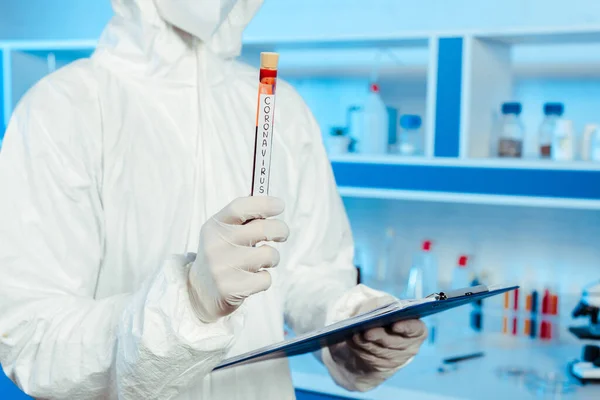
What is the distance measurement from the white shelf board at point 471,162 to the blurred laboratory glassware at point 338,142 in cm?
5

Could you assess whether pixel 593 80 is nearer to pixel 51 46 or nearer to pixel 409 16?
pixel 409 16

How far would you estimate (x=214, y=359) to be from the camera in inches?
32.4

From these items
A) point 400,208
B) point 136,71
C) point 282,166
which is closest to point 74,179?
point 136,71

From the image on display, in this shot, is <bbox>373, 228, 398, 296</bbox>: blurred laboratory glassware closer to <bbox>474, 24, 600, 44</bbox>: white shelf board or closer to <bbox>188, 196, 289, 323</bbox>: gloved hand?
<bbox>474, 24, 600, 44</bbox>: white shelf board

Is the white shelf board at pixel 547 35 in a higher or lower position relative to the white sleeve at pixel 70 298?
higher

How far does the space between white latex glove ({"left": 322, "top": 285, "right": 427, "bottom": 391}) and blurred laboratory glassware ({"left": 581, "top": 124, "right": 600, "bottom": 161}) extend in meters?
1.26

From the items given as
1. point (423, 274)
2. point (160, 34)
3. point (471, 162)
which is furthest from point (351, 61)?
point (160, 34)

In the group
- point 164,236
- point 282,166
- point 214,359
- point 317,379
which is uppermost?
point 282,166

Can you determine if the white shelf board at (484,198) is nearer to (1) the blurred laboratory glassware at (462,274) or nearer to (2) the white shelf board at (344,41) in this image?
(1) the blurred laboratory glassware at (462,274)

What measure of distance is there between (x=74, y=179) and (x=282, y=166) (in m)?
0.38

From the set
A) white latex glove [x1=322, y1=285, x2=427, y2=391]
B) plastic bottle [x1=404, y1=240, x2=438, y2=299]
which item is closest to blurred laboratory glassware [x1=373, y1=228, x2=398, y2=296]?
plastic bottle [x1=404, y1=240, x2=438, y2=299]

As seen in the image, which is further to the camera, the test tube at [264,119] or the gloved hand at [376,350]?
the gloved hand at [376,350]

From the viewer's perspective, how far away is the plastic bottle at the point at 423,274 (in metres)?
2.42

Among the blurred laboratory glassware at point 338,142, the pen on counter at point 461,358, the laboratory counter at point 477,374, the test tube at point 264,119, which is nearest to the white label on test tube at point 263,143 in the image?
the test tube at point 264,119
